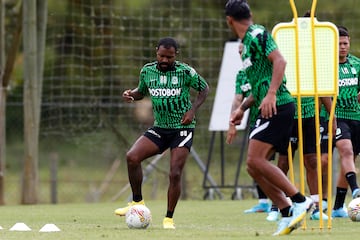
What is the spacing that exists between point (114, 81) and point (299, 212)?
40.9ft

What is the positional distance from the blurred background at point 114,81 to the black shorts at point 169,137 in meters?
9.01

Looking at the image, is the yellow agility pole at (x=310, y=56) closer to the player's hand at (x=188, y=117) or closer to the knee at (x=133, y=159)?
the player's hand at (x=188, y=117)

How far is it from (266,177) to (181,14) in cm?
1241

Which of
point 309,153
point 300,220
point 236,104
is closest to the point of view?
point 300,220

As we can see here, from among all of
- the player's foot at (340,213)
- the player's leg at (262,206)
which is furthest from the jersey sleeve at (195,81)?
the player's leg at (262,206)

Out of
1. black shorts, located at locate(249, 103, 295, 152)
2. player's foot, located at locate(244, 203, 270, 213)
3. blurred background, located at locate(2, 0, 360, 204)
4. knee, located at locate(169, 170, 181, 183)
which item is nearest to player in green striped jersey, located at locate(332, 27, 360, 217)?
player's foot, located at locate(244, 203, 270, 213)

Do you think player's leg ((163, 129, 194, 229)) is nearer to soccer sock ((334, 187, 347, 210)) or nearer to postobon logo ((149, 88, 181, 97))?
postobon logo ((149, 88, 181, 97))

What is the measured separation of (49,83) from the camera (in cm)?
2188

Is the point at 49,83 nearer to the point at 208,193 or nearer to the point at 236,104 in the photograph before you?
the point at 208,193

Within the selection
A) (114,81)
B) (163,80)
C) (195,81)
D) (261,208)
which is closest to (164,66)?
(163,80)

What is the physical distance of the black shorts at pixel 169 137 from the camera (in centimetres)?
1209

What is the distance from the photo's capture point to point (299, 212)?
9898mm

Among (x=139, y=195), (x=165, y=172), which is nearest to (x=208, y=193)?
(x=165, y=172)

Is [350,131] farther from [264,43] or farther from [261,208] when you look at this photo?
[264,43]
